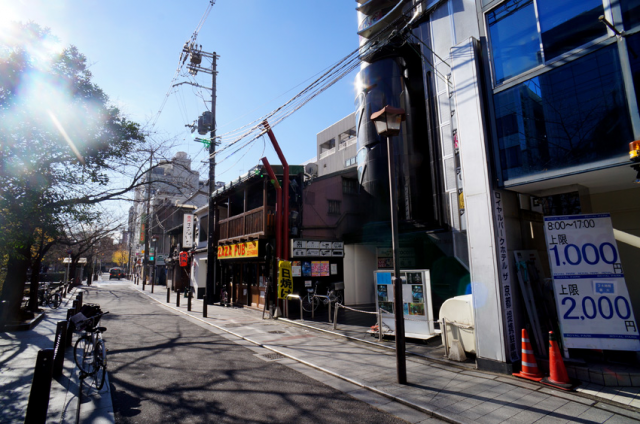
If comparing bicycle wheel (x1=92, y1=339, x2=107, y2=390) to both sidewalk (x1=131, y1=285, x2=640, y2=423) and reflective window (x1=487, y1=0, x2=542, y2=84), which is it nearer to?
sidewalk (x1=131, y1=285, x2=640, y2=423)

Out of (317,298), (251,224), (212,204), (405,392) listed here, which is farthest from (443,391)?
(212,204)

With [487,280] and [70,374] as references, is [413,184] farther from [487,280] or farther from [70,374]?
[70,374]

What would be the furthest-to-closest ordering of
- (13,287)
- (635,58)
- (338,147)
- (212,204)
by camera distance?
(338,147) → (212,204) → (13,287) → (635,58)

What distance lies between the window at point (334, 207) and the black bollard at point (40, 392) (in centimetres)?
1441

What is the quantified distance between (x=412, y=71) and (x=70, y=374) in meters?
18.6

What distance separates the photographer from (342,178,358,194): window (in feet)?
61.9

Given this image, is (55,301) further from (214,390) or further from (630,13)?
(630,13)

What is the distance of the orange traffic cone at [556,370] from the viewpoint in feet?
18.2

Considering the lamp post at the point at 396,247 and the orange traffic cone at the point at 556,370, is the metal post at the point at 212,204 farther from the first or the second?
the orange traffic cone at the point at 556,370

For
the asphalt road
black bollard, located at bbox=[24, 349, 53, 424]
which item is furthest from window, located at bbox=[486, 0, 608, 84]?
black bollard, located at bbox=[24, 349, 53, 424]

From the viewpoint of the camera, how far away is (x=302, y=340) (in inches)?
393

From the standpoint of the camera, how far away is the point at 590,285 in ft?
20.0

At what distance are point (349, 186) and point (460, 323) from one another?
12485mm

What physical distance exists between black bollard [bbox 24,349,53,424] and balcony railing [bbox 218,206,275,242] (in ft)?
37.6
